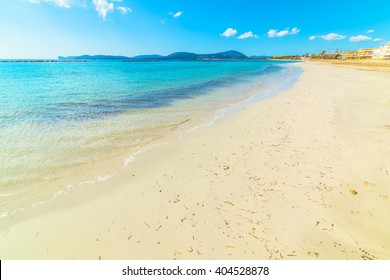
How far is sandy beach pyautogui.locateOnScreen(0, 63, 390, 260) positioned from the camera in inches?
123

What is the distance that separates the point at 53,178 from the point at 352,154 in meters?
8.96

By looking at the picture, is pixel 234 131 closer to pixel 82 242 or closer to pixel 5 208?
pixel 82 242

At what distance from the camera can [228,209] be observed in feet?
12.7

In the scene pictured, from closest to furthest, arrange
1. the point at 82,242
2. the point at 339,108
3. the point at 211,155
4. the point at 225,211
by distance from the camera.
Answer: the point at 82,242
the point at 225,211
the point at 211,155
the point at 339,108

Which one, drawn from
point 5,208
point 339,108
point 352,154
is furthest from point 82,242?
point 339,108

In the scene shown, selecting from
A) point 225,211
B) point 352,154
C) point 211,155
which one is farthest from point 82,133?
point 352,154

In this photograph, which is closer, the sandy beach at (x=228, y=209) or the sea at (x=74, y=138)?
the sandy beach at (x=228, y=209)

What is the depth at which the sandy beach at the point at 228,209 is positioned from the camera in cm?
311

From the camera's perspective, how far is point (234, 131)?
8.01 m

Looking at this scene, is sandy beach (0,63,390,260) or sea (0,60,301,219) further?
sea (0,60,301,219)

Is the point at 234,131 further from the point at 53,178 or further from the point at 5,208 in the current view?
the point at 5,208

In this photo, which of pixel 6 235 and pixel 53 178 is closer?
pixel 6 235

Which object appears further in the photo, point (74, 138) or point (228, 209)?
point (74, 138)
